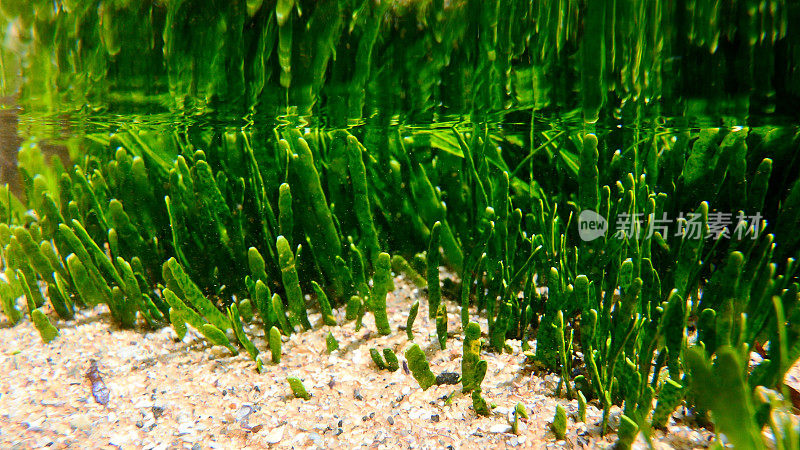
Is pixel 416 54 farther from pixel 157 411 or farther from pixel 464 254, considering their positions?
pixel 157 411

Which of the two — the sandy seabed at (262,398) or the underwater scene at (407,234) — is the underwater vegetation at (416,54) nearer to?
the underwater scene at (407,234)

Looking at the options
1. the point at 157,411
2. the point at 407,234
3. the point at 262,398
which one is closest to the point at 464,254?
the point at 407,234

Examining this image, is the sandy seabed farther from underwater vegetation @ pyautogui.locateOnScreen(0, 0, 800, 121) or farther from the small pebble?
underwater vegetation @ pyautogui.locateOnScreen(0, 0, 800, 121)

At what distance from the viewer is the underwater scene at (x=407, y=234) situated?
A: 53.7 inches

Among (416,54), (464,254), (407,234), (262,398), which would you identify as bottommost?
(262,398)

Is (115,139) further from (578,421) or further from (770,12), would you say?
(770,12)

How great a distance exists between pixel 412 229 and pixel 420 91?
4.11 ft

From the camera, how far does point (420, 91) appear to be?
310 centimetres

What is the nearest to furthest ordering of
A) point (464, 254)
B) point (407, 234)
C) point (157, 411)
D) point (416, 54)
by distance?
point (157, 411)
point (464, 254)
point (407, 234)
point (416, 54)

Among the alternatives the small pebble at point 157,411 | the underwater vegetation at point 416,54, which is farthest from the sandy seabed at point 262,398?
the underwater vegetation at point 416,54

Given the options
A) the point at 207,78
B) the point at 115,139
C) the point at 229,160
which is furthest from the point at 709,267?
the point at 115,139

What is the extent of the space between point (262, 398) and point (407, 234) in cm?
141

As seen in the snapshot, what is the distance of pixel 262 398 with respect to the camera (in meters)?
1.53

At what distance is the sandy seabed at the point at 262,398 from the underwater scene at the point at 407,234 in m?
0.01
